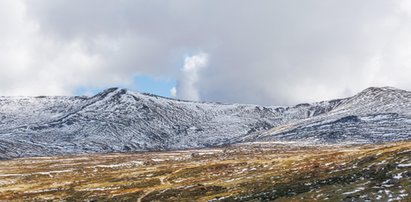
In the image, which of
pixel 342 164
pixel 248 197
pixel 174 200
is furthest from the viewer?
pixel 342 164

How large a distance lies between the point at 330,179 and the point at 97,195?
1741 inches

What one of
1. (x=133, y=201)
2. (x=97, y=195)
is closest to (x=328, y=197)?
(x=133, y=201)

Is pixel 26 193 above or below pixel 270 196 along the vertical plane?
above

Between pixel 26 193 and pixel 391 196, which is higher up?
pixel 26 193

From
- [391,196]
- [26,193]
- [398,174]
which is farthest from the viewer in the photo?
[26,193]

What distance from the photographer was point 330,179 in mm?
66938

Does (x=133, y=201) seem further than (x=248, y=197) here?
Yes

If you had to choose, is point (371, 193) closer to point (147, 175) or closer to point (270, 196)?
point (270, 196)

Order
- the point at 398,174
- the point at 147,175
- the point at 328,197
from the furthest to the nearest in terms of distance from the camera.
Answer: the point at 147,175 → the point at 398,174 → the point at 328,197

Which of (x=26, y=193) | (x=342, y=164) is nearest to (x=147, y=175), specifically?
(x=26, y=193)

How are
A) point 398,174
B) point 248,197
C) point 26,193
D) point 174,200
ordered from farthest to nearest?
point 26,193 < point 174,200 < point 248,197 < point 398,174

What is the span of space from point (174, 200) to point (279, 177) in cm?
1971

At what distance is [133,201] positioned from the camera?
77.1 meters

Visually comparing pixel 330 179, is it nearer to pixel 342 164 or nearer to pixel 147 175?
Result: pixel 342 164
